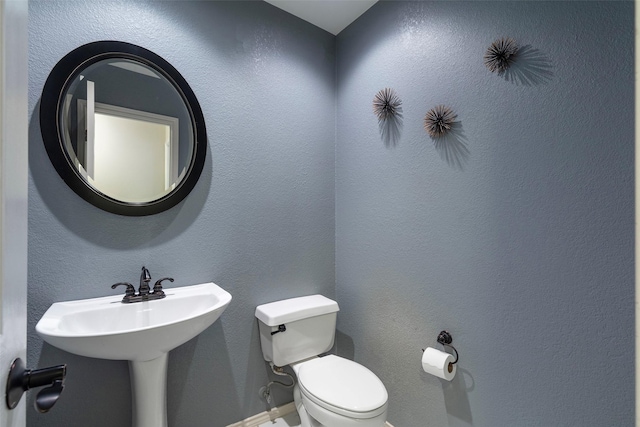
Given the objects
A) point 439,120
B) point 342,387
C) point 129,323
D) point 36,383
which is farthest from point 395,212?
point 36,383

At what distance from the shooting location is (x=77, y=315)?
3.91 feet

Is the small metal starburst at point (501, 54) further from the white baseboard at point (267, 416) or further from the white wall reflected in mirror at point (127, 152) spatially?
the white baseboard at point (267, 416)

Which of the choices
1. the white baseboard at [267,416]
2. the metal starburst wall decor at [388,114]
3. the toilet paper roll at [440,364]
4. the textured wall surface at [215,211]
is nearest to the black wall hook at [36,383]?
the textured wall surface at [215,211]

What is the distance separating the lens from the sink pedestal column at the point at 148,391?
124cm

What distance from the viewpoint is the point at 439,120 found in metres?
1.45

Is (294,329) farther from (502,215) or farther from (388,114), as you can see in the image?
(388,114)

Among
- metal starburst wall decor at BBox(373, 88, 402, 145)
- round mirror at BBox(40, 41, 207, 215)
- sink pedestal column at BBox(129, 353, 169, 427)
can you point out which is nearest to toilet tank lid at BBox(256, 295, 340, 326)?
sink pedestal column at BBox(129, 353, 169, 427)

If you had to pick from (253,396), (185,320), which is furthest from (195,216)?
(253,396)

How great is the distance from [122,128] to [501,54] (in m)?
1.72

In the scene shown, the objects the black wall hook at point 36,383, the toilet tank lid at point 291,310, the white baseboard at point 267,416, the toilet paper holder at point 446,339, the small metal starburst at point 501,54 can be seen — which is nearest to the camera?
the black wall hook at point 36,383

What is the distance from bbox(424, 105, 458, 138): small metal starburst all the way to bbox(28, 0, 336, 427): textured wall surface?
748 millimetres

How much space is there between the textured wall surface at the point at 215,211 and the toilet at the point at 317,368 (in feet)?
0.57

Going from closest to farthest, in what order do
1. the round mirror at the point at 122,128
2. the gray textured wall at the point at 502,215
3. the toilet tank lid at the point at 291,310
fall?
1. the gray textured wall at the point at 502,215
2. the round mirror at the point at 122,128
3. the toilet tank lid at the point at 291,310

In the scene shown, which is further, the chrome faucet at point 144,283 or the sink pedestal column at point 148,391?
the chrome faucet at point 144,283
